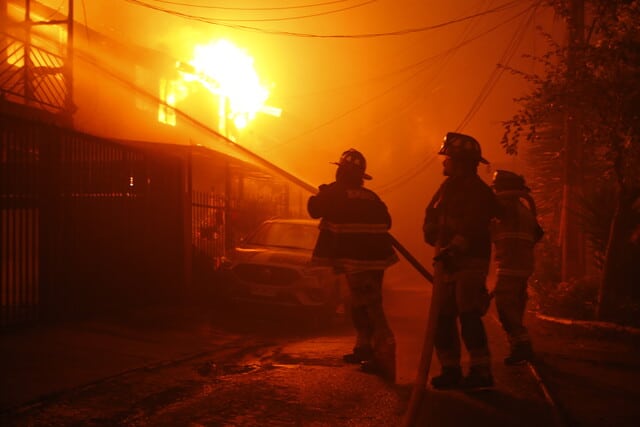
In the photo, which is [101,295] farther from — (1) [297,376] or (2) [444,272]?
(2) [444,272]

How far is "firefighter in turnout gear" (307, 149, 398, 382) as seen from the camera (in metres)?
6.15

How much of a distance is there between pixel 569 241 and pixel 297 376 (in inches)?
319

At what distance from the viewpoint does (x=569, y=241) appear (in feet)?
41.3

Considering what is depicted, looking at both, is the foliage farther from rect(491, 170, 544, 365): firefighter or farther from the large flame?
the large flame

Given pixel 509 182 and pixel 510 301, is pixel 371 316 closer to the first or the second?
pixel 510 301

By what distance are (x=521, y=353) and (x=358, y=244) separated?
196 cm

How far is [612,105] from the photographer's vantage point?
892 centimetres

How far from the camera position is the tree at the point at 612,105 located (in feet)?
28.3

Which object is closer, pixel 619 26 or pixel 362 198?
pixel 362 198

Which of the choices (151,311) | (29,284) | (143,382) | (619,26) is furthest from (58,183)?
(619,26)

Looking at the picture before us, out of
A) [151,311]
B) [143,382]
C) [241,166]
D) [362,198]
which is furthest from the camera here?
[241,166]

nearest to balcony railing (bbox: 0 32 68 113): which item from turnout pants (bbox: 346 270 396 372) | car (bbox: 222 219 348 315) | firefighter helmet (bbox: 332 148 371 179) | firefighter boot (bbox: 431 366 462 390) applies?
car (bbox: 222 219 348 315)

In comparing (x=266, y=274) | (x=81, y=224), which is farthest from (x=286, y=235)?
(x=81, y=224)

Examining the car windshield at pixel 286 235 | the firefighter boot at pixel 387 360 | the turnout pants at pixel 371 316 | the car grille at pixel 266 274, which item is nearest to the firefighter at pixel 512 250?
the turnout pants at pixel 371 316
